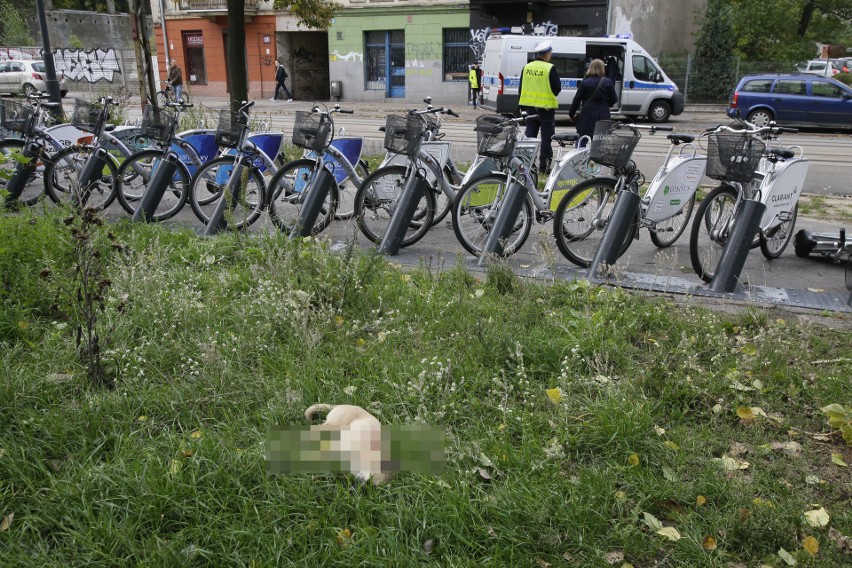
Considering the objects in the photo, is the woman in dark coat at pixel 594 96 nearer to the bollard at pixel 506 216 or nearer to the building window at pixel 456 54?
the bollard at pixel 506 216

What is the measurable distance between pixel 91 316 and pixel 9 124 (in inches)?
229

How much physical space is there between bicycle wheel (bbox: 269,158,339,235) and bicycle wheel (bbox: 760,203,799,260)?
3848 millimetres

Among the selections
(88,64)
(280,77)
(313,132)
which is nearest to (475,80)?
(280,77)

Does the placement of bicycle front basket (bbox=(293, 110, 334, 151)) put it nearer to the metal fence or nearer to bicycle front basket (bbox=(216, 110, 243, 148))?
bicycle front basket (bbox=(216, 110, 243, 148))

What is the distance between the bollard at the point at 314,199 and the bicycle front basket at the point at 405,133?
627 millimetres

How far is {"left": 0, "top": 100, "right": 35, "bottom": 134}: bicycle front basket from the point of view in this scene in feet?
27.0

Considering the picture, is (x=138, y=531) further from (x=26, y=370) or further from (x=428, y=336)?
(x=428, y=336)

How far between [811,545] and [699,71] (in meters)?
28.8

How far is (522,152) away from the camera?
6512 millimetres

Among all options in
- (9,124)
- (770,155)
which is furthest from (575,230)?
(9,124)

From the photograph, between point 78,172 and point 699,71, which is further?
point 699,71

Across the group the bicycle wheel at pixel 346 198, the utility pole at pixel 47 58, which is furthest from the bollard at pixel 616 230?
the utility pole at pixel 47 58

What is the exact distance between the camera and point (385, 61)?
107 feet

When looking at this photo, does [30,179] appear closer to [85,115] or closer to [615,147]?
[85,115]
